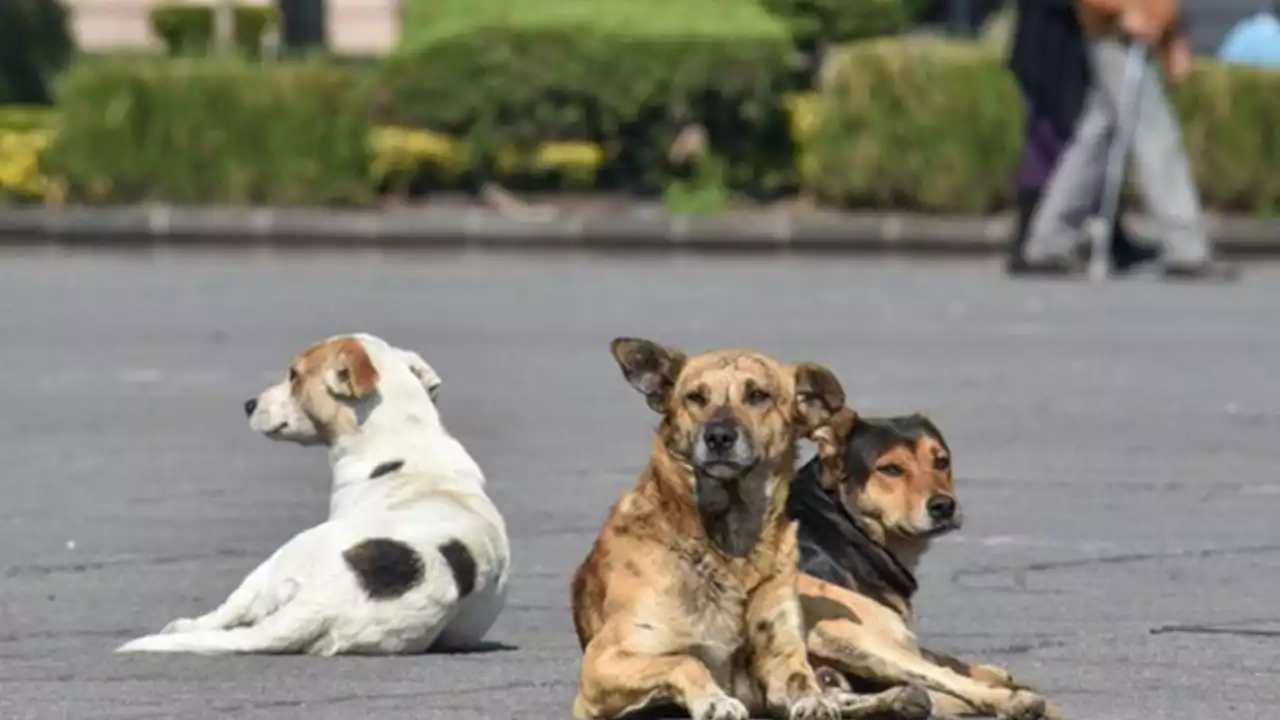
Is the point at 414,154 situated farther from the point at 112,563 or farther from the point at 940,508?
the point at 940,508

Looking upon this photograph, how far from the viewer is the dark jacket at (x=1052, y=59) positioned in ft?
58.3

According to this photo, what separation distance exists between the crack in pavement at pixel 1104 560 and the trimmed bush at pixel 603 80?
43.8ft

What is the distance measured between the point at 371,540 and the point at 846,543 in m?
1.11

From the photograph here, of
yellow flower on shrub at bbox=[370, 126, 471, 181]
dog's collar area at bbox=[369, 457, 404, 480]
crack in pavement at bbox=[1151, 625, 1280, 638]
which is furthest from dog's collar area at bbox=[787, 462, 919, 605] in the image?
yellow flower on shrub at bbox=[370, 126, 471, 181]

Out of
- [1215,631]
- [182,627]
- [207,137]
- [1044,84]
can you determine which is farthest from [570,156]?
[182,627]

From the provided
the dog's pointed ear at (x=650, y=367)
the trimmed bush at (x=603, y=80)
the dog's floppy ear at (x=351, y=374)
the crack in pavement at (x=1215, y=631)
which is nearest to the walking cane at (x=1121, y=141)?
the trimmed bush at (x=603, y=80)

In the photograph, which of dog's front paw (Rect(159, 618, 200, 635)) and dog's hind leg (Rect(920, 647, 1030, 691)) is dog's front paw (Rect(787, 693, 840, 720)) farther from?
dog's front paw (Rect(159, 618, 200, 635))

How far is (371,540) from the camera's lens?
6367 millimetres

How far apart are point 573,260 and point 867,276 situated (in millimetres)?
2390

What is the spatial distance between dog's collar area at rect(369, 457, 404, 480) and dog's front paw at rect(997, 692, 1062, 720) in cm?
171

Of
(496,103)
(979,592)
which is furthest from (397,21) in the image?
(979,592)

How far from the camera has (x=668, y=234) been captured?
2022cm

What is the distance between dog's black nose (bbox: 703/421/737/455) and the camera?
5.38 m

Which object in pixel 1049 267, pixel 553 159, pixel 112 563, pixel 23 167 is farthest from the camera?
pixel 553 159
